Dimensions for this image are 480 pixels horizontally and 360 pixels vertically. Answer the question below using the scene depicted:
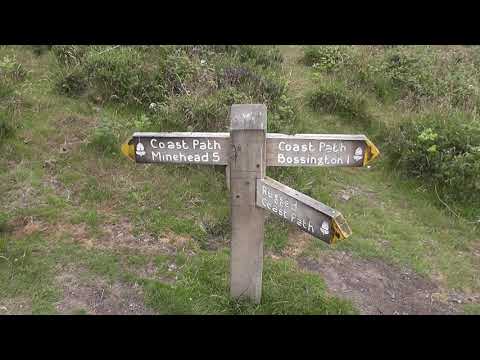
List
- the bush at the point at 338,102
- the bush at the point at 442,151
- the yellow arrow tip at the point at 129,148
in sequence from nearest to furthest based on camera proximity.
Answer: the yellow arrow tip at the point at 129,148 < the bush at the point at 442,151 < the bush at the point at 338,102

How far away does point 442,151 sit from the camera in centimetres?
575

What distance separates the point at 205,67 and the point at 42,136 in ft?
8.20

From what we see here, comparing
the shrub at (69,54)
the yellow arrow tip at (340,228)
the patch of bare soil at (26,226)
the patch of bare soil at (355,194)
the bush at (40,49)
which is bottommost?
the yellow arrow tip at (340,228)

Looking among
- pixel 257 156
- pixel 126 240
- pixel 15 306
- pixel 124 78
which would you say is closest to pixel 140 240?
pixel 126 240

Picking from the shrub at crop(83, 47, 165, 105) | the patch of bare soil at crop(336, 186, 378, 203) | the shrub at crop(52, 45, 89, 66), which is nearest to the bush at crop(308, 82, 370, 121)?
the patch of bare soil at crop(336, 186, 378, 203)

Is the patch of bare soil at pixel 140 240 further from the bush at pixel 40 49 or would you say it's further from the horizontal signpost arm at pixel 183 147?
the bush at pixel 40 49

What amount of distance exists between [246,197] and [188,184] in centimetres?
205

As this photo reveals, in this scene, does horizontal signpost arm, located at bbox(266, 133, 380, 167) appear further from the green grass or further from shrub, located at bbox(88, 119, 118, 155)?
shrub, located at bbox(88, 119, 118, 155)

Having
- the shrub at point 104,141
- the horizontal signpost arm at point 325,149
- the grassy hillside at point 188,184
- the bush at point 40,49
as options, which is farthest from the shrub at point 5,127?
the horizontal signpost arm at point 325,149

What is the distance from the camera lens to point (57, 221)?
15.6 feet

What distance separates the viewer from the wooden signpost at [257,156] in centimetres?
298

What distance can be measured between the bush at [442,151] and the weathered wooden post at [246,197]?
3.05 m

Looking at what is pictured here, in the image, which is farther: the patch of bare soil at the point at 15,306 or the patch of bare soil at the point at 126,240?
the patch of bare soil at the point at 126,240
